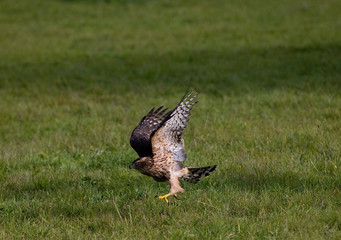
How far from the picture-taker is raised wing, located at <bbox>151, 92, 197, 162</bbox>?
5.93m

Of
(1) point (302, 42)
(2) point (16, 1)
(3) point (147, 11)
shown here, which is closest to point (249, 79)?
(1) point (302, 42)

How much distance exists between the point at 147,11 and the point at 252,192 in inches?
741

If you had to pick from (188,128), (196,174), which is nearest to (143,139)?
(196,174)

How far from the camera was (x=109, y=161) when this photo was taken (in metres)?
7.52

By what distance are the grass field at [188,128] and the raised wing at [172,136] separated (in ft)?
1.64

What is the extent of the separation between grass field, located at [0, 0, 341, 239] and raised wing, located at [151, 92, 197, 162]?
50cm

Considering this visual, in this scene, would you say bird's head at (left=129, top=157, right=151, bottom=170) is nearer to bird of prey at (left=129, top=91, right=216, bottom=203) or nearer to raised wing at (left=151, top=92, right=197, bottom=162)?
bird of prey at (left=129, top=91, right=216, bottom=203)

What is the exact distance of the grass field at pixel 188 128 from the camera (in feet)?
17.6

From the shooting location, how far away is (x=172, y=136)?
6.12 metres

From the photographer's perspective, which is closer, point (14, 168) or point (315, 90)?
point (14, 168)

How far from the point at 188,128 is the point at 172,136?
2917 millimetres

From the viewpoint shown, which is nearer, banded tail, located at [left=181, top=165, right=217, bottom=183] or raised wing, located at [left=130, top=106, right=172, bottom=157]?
banded tail, located at [left=181, top=165, right=217, bottom=183]

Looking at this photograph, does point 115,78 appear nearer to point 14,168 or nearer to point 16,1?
point 14,168

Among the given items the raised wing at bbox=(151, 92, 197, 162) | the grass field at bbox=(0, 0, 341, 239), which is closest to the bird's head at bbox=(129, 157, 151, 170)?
the raised wing at bbox=(151, 92, 197, 162)
